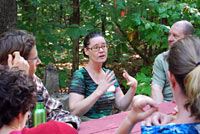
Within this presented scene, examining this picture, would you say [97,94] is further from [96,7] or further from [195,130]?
[96,7]

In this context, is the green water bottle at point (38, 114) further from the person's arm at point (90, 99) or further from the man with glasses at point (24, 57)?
the person's arm at point (90, 99)

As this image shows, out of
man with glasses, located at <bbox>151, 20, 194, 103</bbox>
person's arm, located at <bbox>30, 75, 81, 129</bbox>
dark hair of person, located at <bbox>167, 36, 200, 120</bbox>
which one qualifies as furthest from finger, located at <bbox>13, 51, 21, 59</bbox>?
man with glasses, located at <bbox>151, 20, 194, 103</bbox>

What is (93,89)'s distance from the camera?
2727 millimetres

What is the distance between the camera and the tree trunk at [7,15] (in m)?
3.60

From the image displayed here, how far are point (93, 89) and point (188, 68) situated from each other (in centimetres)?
169

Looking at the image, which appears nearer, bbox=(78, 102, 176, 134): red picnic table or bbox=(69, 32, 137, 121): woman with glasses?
bbox=(78, 102, 176, 134): red picnic table

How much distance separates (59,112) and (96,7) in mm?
2774

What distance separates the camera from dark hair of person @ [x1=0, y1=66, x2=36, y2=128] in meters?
1.21

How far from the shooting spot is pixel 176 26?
2982 millimetres

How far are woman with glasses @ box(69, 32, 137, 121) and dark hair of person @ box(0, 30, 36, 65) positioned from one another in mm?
723

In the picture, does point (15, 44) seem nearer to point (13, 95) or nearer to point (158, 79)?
point (13, 95)

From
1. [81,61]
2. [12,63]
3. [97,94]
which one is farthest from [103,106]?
[81,61]

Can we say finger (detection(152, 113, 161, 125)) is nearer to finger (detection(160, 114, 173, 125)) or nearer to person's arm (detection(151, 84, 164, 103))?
finger (detection(160, 114, 173, 125))

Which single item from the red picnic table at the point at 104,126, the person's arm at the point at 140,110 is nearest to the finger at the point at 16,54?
the red picnic table at the point at 104,126
